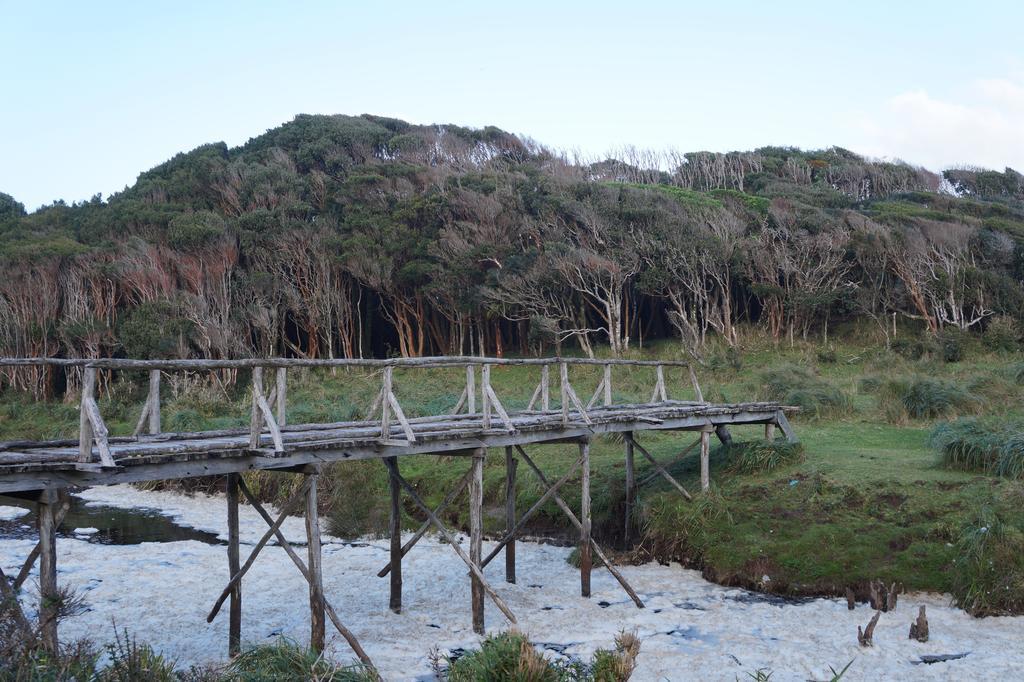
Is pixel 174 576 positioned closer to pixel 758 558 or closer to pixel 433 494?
pixel 433 494

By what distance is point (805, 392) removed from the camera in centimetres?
2714

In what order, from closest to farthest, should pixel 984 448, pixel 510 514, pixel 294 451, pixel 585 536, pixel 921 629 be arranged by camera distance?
1. pixel 294 451
2. pixel 921 629
3. pixel 585 536
4. pixel 510 514
5. pixel 984 448

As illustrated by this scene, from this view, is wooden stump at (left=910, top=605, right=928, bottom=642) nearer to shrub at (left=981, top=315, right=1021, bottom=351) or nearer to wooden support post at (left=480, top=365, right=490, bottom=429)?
wooden support post at (left=480, top=365, right=490, bottom=429)

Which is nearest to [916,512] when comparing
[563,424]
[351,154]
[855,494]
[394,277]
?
[855,494]

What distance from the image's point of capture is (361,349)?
44.1 metres

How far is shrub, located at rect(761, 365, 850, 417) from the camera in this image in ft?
86.4

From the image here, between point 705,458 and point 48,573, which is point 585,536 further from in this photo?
point 48,573

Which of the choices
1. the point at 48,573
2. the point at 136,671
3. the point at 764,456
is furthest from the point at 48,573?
the point at 764,456

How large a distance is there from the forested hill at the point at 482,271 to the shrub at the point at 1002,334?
2.76 feet

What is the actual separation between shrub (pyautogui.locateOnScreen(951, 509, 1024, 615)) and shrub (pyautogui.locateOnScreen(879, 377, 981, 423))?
32.4 ft

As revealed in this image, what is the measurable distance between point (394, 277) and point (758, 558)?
28619 millimetres

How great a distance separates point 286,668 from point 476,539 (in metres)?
4.45

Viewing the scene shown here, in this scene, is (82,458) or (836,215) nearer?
(82,458)

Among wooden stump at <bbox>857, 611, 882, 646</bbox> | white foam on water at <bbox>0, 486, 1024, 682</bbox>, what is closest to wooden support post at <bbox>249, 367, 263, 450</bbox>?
white foam on water at <bbox>0, 486, 1024, 682</bbox>
